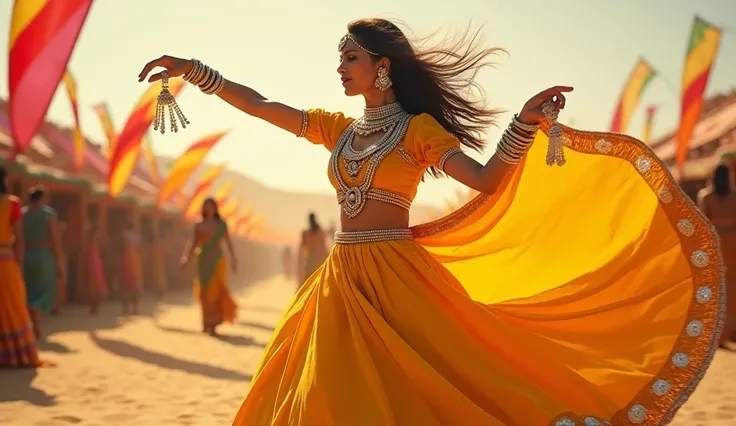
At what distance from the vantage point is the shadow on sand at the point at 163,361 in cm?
694

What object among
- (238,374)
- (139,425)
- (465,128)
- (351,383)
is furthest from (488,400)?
(238,374)

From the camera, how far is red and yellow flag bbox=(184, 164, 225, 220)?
100 ft

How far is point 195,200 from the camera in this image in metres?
31.8

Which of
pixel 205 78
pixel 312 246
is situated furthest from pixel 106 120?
pixel 205 78

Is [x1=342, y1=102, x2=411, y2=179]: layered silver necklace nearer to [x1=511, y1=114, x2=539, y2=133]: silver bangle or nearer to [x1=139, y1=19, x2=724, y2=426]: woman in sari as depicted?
[x1=139, y1=19, x2=724, y2=426]: woman in sari

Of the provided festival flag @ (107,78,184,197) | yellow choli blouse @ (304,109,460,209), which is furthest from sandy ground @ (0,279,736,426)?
festival flag @ (107,78,184,197)

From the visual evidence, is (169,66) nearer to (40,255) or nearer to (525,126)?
(525,126)

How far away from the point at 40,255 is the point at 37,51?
246 centimetres

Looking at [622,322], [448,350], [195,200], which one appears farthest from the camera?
[195,200]

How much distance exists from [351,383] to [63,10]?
23.5ft

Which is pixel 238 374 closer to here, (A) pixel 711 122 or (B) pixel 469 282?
(B) pixel 469 282

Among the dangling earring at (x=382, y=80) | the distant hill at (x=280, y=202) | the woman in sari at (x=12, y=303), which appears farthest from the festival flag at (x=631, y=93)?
the distant hill at (x=280, y=202)

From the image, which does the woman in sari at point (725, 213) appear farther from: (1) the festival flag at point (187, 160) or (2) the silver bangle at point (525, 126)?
(1) the festival flag at point (187, 160)

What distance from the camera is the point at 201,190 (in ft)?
104
